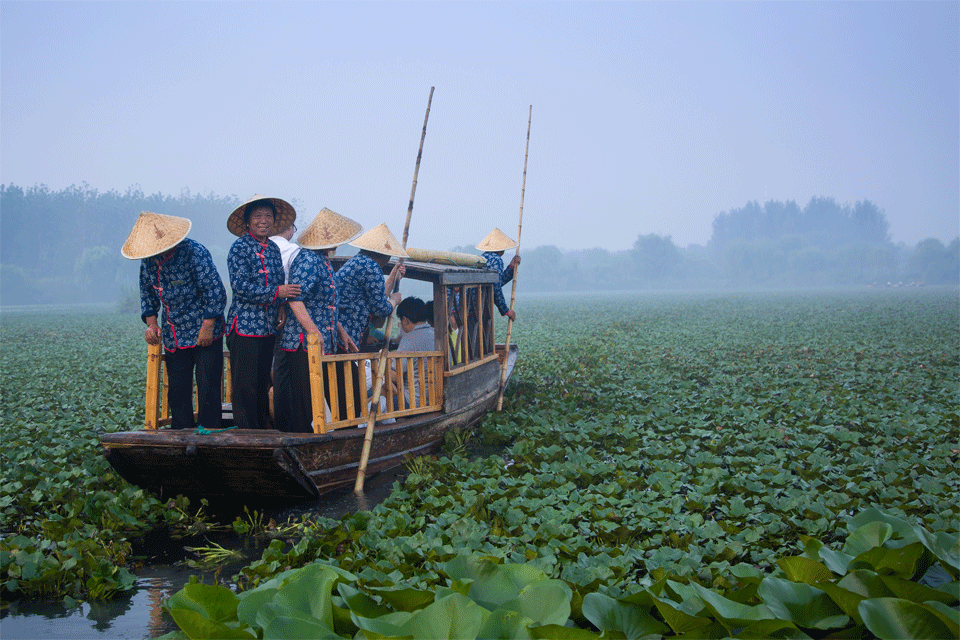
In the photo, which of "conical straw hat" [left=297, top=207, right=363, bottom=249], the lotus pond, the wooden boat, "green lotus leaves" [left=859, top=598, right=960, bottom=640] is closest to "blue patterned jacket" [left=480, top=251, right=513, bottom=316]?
the lotus pond

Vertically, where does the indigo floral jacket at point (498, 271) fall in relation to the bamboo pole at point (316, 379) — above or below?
above

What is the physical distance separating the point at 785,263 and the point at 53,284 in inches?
3450

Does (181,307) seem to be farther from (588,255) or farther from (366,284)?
(588,255)

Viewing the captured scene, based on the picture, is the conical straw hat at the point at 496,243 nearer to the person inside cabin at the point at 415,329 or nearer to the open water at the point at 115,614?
the person inside cabin at the point at 415,329

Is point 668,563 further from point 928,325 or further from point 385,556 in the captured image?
point 928,325

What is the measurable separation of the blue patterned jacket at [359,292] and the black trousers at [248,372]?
72 centimetres

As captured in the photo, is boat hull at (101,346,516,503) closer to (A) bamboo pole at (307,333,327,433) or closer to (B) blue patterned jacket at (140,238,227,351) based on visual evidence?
(A) bamboo pole at (307,333,327,433)

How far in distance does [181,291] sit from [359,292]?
1335mm

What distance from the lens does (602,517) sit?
367 cm

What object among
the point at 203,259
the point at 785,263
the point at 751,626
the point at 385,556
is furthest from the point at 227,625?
the point at 785,263

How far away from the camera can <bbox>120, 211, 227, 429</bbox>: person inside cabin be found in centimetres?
420

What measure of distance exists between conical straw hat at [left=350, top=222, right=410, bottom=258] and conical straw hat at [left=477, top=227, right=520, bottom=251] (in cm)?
220

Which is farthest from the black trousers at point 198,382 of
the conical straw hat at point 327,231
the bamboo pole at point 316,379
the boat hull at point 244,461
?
the conical straw hat at point 327,231

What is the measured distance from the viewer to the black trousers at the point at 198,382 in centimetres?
450
